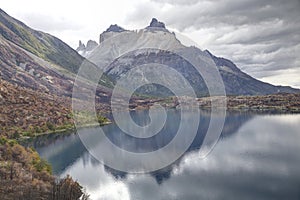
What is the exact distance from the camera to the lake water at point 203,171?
4456 cm

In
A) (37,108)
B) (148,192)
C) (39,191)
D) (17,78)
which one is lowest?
(148,192)

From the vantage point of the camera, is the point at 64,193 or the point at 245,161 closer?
the point at 64,193

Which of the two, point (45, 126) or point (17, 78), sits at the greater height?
point (17, 78)

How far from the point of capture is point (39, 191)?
117 ft

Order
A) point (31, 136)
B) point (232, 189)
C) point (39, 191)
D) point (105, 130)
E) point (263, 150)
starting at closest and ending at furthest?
point (39, 191), point (232, 189), point (263, 150), point (31, 136), point (105, 130)

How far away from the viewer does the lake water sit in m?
44.6

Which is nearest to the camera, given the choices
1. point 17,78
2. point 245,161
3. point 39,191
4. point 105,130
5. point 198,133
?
point 39,191

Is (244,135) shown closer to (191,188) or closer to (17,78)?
(191,188)

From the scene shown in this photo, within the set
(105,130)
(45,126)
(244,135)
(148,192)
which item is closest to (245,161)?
(148,192)

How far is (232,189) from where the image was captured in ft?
149

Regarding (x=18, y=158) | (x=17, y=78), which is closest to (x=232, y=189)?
(x=18, y=158)

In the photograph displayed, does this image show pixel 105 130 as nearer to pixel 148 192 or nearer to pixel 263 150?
pixel 263 150

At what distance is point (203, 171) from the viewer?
55750mm

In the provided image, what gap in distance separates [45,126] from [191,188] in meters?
72.9
